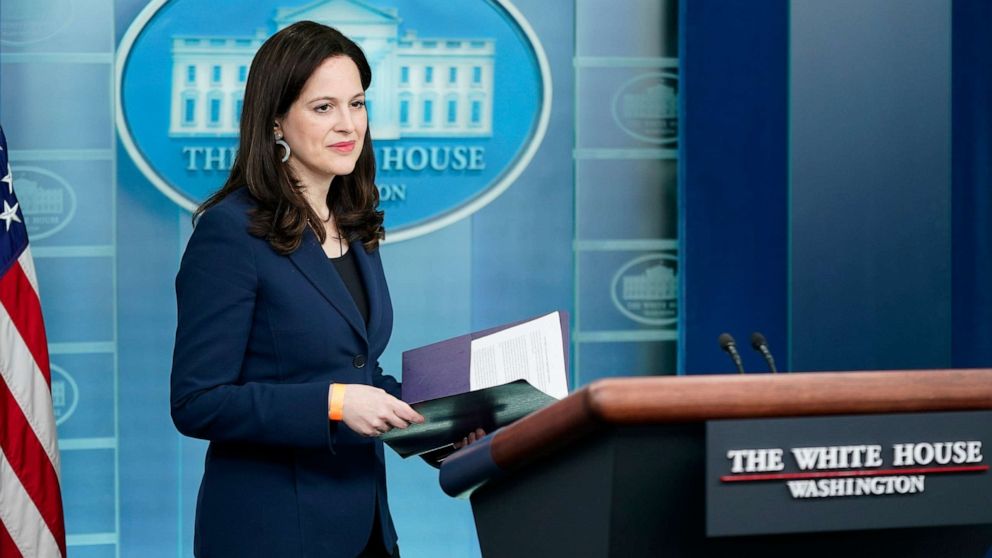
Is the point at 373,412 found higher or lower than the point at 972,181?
lower

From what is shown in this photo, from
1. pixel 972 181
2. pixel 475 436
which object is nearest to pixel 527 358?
pixel 475 436

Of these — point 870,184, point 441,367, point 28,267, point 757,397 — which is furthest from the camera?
point 870,184

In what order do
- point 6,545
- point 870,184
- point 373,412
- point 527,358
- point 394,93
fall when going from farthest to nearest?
1. point 394,93
2. point 870,184
3. point 6,545
4. point 527,358
5. point 373,412

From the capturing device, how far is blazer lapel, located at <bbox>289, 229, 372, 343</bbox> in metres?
1.69

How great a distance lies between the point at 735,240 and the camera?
3.68 metres

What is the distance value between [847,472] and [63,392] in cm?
330

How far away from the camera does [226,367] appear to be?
1.62 m

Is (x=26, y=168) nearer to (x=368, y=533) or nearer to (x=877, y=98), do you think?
(x=368, y=533)

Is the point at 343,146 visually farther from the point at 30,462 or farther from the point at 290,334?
the point at 30,462

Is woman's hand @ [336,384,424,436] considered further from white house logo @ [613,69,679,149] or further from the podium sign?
white house logo @ [613,69,679,149]

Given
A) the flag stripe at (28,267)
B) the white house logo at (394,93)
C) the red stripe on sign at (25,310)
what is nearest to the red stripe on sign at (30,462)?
the red stripe on sign at (25,310)

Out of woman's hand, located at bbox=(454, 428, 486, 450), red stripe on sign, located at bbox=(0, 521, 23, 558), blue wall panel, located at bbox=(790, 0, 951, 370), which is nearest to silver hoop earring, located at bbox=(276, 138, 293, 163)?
woman's hand, located at bbox=(454, 428, 486, 450)

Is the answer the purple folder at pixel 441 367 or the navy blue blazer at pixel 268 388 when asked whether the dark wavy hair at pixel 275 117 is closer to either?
the navy blue blazer at pixel 268 388

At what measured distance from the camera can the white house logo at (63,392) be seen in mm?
3684
